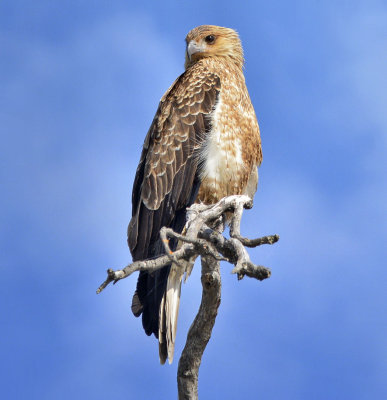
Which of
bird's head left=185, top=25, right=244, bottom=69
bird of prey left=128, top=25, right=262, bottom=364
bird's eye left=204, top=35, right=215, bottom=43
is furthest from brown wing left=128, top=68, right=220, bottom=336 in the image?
bird's eye left=204, top=35, right=215, bottom=43

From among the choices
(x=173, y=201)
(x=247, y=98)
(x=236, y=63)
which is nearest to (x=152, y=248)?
(x=173, y=201)

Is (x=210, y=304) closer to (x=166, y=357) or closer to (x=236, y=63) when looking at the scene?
(x=166, y=357)

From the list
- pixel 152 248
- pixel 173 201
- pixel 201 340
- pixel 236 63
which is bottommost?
pixel 201 340

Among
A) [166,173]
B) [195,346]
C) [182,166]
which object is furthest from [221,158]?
[195,346]

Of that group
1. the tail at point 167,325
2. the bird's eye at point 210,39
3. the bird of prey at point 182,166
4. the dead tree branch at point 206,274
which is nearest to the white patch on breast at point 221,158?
the bird of prey at point 182,166

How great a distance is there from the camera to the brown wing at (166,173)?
6848mm

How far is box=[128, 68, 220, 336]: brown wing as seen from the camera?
6.85 metres

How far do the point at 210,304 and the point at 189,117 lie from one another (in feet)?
7.52

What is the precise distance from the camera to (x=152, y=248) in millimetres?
7055

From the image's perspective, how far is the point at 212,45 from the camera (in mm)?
8508

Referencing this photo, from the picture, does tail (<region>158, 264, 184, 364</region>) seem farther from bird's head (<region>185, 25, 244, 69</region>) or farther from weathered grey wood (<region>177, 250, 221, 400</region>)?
bird's head (<region>185, 25, 244, 69</region>)

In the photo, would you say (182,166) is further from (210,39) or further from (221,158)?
(210,39)

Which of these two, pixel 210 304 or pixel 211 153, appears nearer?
pixel 210 304

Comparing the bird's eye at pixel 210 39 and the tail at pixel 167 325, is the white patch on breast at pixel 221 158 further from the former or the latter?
the bird's eye at pixel 210 39
